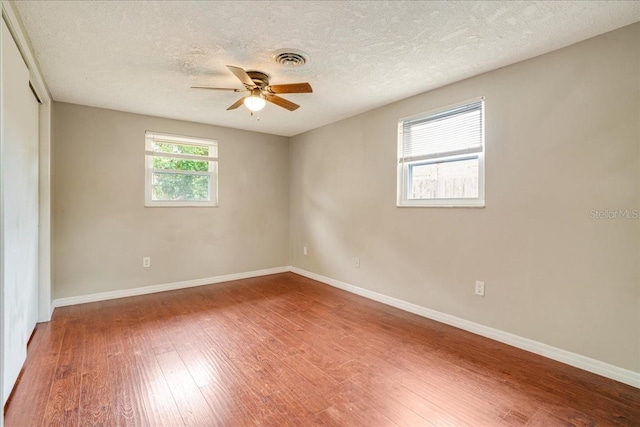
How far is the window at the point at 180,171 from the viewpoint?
413 cm

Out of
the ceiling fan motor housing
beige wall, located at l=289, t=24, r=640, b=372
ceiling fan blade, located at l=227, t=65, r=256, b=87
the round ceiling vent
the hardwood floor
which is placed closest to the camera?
the hardwood floor

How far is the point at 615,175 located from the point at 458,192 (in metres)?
1.16

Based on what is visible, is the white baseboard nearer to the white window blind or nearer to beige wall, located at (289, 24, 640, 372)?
beige wall, located at (289, 24, 640, 372)

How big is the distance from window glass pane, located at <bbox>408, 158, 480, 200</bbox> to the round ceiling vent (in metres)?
1.75

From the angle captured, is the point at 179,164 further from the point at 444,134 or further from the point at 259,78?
the point at 444,134

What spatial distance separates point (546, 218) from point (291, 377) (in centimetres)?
233

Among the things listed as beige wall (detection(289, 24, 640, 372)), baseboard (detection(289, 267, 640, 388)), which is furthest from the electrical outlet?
baseboard (detection(289, 267, 640, 388))

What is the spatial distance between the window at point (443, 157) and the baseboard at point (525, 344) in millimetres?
1156

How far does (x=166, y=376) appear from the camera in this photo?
7.00ft

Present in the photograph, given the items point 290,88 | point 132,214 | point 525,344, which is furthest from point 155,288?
point 525,344

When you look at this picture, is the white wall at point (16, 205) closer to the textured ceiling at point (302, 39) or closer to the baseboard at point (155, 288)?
the textured ceiling at point (302, 39)

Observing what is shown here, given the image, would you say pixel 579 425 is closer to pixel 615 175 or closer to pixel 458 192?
pixel 615 175

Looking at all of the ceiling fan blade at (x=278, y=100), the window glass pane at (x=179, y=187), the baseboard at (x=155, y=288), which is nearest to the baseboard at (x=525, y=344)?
the baseboard at (x=155, y=288)

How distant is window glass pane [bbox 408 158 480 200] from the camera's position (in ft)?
9.69
